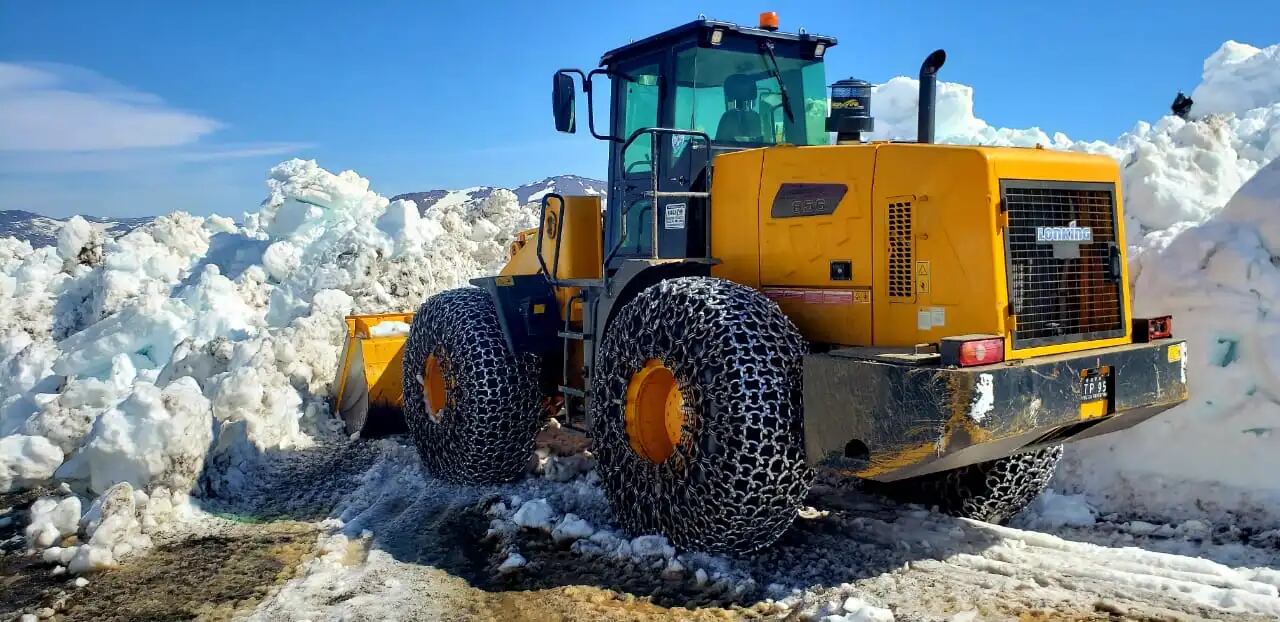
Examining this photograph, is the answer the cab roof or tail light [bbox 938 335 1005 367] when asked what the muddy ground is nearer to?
tail light [bbox 938 335 1005 367]

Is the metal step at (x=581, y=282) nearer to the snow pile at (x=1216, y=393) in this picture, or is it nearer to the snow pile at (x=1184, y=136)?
the snow pile at (x=1216, y=393)

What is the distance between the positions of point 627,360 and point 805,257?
39.0 inches

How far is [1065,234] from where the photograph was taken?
4.35m

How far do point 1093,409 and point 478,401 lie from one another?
339 cm

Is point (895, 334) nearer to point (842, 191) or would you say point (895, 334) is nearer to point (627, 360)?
point (842, 191)

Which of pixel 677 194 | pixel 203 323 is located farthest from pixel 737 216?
pixel 203 323

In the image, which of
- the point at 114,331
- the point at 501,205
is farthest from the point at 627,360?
the point at 501,205

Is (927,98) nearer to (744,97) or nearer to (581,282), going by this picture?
(744,97)

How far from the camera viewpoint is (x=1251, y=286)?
5699mm

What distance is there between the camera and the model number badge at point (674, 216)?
210 inches

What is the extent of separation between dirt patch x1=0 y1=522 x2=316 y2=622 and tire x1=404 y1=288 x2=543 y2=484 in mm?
999

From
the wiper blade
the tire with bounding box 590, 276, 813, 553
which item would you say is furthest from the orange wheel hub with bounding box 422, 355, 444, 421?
the wiper blade

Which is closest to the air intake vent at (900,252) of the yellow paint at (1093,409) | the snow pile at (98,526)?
the yellow paint at (1093,409)

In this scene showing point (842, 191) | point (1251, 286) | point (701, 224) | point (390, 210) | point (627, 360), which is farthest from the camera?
point (390, 210)
